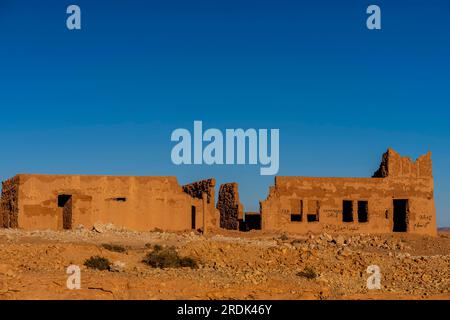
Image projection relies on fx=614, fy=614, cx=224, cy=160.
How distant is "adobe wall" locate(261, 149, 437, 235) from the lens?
104 ft

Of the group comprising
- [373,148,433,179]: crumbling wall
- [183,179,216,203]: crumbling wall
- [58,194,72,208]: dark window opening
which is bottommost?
[58,194,72,208]: dark window opening

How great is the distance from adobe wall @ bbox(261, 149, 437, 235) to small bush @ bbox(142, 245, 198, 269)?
13.4 meters

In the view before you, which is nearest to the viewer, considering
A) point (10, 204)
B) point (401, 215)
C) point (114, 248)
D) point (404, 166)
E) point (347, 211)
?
point (114, 248)

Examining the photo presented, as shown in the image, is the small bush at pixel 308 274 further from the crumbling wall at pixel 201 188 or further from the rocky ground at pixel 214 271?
the crumbling wall at pixel 201 188

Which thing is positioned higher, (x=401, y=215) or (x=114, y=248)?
(x=401, y=215)

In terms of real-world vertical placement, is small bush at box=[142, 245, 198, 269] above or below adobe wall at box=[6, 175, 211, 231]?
below

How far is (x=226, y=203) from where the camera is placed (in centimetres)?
3422

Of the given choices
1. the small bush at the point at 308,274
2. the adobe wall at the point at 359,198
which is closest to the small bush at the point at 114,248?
the small bush at the point at 308,274

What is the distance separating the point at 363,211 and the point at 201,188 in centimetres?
905

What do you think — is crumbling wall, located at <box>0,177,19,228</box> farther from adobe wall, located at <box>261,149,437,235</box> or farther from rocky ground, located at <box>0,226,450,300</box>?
adobe wall, located at <box>261,149,437,235</box>

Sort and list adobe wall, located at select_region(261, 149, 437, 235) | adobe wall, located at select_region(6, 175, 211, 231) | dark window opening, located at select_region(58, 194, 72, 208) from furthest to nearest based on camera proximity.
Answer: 1. adobe wall, located at select_region(261, 149, 437, 235)
2. dark window opening, located at select_region(58, 194, 72, 208)
3. adobe wall, located at select_region(6, 175, 211, 231)

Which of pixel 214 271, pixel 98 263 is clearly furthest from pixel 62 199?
pixel 214 271

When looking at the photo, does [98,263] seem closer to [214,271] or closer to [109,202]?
[214,271]

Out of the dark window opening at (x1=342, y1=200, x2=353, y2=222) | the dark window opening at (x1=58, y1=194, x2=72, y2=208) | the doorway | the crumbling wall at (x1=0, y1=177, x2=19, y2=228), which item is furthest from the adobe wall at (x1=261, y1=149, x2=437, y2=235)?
the crumbling wall at (x1=0, y1=177, x2=19, y2=228)
